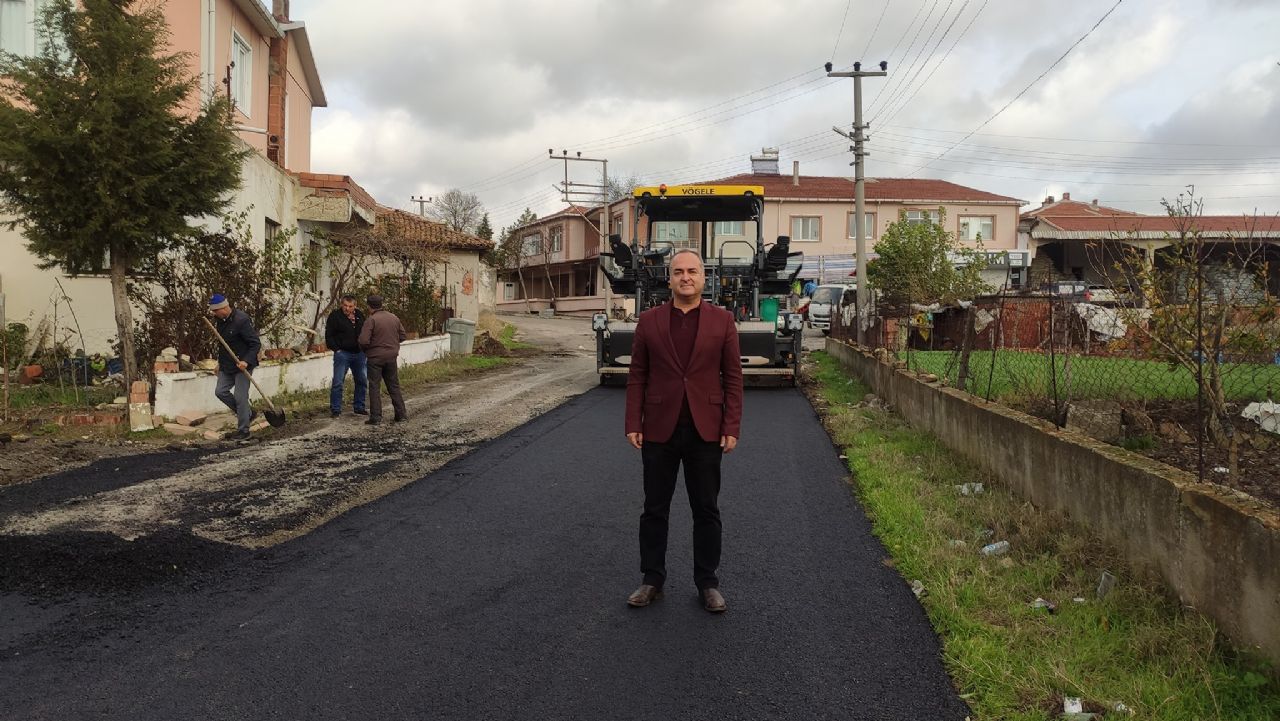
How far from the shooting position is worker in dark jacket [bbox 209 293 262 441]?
33.1 ft

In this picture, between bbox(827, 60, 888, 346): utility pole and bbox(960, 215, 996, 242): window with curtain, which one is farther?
bbox(960, 215, 996, 242): window with curtain

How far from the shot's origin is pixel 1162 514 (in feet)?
14.2

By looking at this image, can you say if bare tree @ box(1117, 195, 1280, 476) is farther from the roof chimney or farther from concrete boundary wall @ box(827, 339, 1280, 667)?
the roof chimney

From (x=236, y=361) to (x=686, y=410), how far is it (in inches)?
276

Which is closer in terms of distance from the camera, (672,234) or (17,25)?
(17,25)

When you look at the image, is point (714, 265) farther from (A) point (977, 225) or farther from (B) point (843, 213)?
(A) point (977, 225)

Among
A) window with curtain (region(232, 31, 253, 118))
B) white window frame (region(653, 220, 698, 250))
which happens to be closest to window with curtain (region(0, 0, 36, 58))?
window with curtain (region(232, 31, 253, 118))

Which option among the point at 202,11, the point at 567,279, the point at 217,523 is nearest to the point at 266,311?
the point at 202,11

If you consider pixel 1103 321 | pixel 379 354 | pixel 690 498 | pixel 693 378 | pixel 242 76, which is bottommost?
pixel 690 498

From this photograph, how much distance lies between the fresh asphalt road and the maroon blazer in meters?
0.90

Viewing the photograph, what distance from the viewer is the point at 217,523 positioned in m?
6.32

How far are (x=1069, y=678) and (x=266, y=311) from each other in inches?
458

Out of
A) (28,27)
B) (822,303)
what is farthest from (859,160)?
(28,27)

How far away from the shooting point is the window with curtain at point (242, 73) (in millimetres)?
17062
